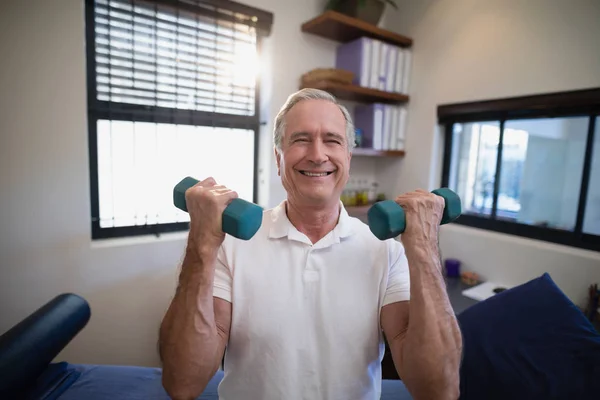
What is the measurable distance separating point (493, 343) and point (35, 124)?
215 cm

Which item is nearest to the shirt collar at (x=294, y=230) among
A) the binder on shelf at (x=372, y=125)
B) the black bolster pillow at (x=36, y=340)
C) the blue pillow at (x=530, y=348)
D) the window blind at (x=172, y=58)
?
the blue pillow at (x=530, y=348)

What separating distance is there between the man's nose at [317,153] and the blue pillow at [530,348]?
1.03 meters

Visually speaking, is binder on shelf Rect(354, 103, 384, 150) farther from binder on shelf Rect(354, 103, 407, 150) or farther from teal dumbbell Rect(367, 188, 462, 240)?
teal dumbbell Rect(367, 188, 462, 240)

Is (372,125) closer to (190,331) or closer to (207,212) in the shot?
(207,212)

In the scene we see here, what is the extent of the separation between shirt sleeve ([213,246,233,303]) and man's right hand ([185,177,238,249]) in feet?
0.48

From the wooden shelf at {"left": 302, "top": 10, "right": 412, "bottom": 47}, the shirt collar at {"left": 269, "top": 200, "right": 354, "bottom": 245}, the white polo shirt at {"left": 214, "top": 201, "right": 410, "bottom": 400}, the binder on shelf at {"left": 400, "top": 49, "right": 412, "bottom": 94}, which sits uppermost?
the wooden shelf at {"left": 302, "top": 10, "right": 412, "bottom": 47}

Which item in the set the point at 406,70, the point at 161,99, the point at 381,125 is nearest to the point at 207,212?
the point at 161,99

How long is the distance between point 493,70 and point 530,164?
1.94 feet

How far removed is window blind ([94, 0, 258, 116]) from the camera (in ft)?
5.89

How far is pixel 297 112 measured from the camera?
1.05 m

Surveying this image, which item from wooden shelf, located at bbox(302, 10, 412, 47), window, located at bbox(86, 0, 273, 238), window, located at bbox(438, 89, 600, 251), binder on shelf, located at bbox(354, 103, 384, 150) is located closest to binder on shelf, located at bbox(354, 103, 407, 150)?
binder on shelf, located at bbox(354, 103, 384, 150)

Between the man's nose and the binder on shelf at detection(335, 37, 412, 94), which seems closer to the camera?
the man's nose

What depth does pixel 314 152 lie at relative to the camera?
1028 millimetres

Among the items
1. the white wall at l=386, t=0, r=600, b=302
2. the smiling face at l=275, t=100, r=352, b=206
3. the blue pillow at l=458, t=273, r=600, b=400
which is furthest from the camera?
the white wall at l=386, t=0, r=600, b=302
